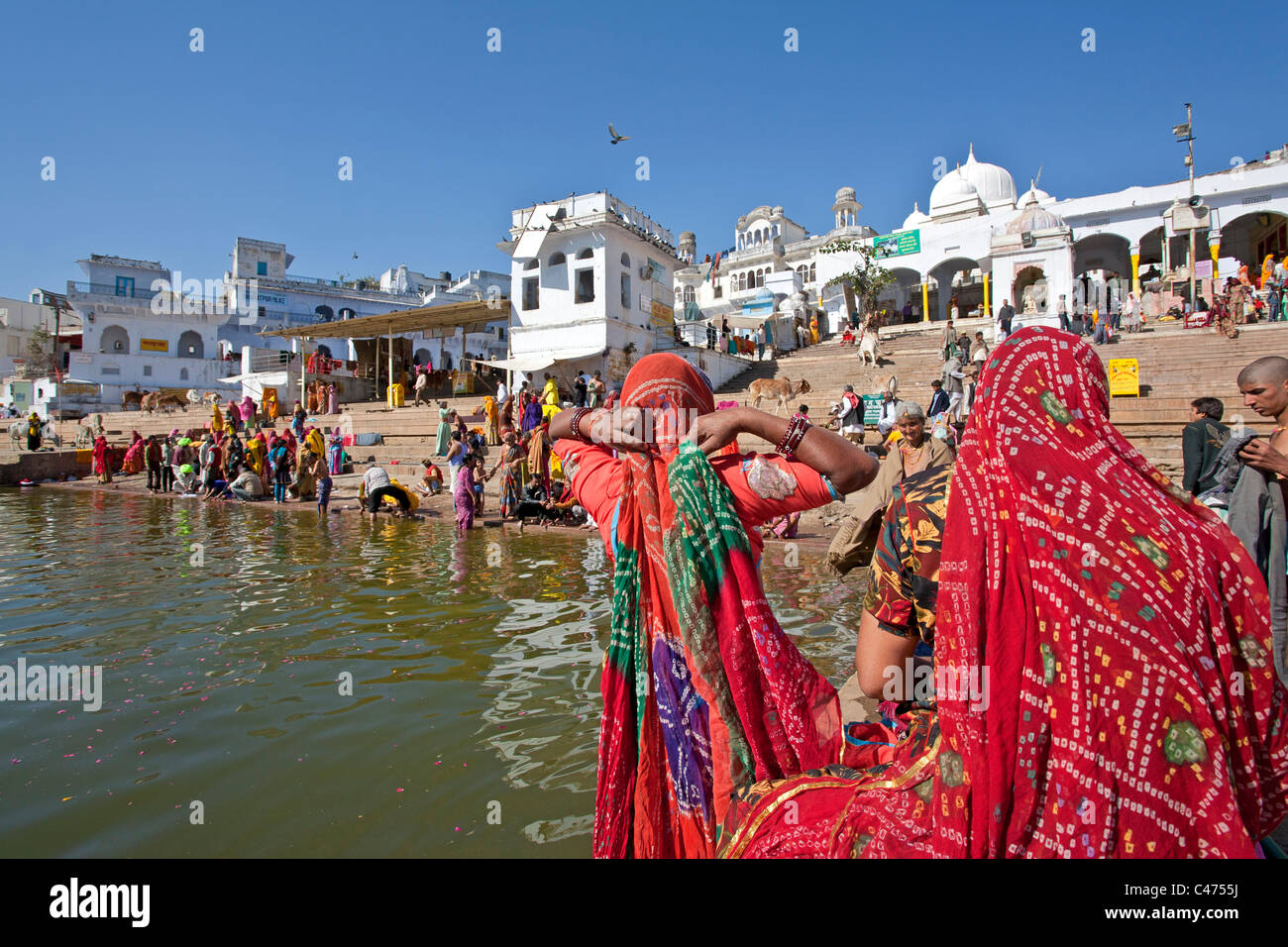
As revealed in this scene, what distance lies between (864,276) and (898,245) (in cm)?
260

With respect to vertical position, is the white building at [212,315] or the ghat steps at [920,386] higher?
the white building at [212,315]

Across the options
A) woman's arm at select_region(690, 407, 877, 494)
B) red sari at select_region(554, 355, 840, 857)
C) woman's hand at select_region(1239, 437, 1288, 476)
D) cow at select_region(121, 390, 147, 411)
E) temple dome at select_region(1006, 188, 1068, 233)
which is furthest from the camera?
cow at select_region(121, 390, 147, 411)

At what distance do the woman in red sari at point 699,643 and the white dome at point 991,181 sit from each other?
38.2 m

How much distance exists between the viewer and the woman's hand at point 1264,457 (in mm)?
2971

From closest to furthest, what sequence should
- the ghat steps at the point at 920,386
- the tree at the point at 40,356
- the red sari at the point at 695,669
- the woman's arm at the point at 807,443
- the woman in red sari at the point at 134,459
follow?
1. the red sari at the point at 695,669
2. the woman's arm at the point at 807,443
3. the ghat steps at the point at 920,386
4. the woman in red sari at the point at 134,459
5. the tree at the point at 40,356

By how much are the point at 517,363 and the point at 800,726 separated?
2178 cm

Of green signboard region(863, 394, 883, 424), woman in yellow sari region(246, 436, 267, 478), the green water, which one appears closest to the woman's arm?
the green water

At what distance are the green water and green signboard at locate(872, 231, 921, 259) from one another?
26.7m

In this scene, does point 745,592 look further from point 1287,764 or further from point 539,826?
point 539,826

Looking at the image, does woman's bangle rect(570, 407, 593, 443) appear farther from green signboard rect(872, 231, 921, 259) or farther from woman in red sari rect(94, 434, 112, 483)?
green signboard rect(872, 231, 921, 259)

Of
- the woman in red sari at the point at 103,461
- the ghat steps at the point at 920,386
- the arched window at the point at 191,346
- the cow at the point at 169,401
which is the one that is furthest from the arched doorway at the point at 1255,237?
the arched window at the point at 191,346

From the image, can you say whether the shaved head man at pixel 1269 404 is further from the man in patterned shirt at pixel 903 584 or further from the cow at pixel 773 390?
the cow at pixel 773 390

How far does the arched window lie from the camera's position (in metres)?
40.4

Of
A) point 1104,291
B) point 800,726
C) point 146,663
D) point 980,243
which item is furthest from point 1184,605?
point 980,243
